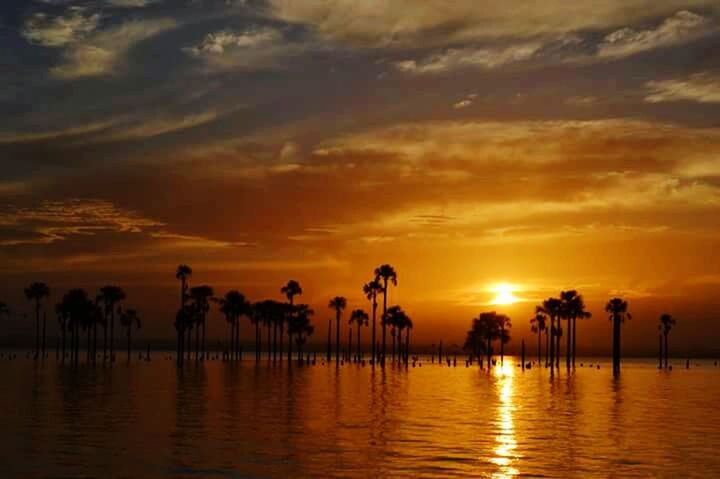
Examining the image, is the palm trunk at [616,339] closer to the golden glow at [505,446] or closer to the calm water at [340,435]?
the calm water at [340,435]

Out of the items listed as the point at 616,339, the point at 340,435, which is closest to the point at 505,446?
the point at 340,435

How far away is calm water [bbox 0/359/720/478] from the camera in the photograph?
111 feet

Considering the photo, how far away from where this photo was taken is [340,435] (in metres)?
44.7

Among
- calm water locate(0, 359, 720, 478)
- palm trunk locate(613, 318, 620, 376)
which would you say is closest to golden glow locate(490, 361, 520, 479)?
calm water locate(0, 359, 720, 478)

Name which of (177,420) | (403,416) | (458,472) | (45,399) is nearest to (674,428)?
(403,416)

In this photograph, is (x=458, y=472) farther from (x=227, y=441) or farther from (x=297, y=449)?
(x=227, y=441)

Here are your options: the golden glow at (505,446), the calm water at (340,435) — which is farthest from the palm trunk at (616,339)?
the golden glow at (505,446)

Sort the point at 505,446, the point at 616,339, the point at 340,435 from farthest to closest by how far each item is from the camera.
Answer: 1. the point at 616,339
2. the point at 340,435
3. the point at 505,446

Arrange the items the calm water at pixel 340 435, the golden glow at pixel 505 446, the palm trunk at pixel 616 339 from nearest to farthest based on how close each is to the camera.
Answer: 1. the golden glow at pixel 505 446
2. the calm water at pixel 340 435
3. the palm trunk at pixel 616 339

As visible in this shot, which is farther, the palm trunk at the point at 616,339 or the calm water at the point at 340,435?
the palm trunk at the point at 616,339


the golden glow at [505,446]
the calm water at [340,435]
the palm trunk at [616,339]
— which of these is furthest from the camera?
the palm trunk at [616,339]

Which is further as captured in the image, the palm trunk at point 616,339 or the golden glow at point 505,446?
the palm trunk at point 616,339

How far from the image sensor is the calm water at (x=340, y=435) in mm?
33688

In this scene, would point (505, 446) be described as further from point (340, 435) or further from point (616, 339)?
point (616, 339)
